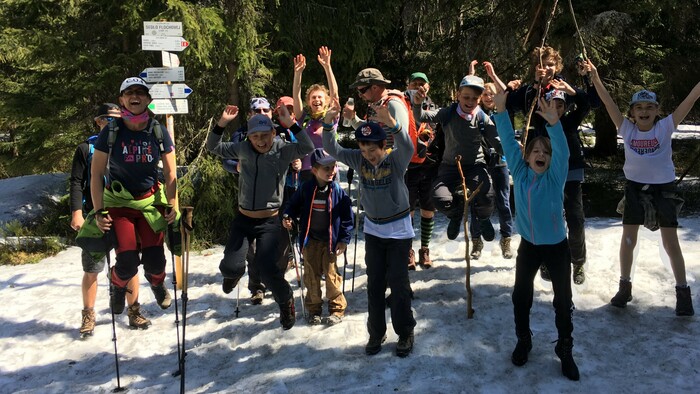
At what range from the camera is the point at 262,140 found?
5188mm

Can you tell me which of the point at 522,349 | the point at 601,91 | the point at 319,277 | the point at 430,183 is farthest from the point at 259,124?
the point at 601,91

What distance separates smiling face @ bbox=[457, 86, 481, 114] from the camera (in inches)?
223

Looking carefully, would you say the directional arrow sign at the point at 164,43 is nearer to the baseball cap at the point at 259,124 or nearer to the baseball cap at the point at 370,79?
the baseball cap at the point at 259,124

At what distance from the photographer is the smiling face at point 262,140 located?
203 inches

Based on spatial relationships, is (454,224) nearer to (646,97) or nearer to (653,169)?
(653,169)

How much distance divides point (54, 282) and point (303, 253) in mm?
4552

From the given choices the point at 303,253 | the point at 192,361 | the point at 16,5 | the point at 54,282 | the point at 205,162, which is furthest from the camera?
the point at 16,5

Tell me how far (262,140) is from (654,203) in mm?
4094

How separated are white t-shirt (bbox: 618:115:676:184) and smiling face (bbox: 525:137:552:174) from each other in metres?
1.50

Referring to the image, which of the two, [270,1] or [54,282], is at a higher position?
[270,1]

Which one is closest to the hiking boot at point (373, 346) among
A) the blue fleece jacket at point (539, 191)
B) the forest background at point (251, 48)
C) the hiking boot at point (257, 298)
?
the blue fleece jacket at point (539, 191)

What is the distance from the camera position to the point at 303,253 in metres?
5.53

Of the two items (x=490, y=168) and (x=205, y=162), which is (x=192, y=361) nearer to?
Result: (x=490, y=168)

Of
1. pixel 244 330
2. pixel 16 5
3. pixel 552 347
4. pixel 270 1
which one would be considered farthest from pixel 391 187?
pixel 16 5
